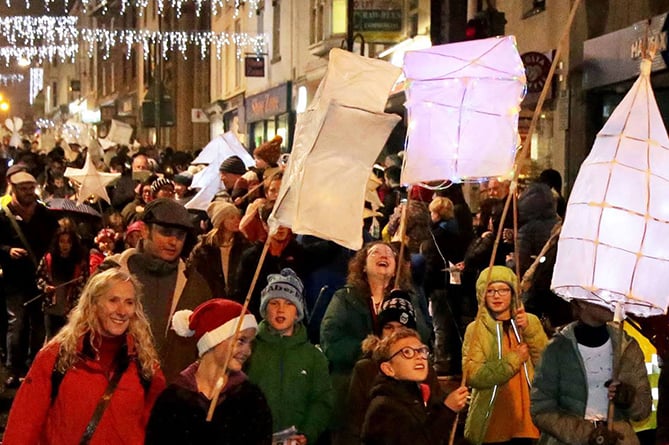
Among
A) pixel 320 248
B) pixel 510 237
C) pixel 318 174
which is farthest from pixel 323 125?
pixel 510 237

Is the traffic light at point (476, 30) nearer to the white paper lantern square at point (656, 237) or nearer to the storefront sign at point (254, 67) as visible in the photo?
the white paper lantern square at point (656, 237)

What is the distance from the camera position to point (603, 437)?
6227 millimetres

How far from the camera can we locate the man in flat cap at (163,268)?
7.41 metres

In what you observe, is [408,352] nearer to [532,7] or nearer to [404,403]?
[404,403]

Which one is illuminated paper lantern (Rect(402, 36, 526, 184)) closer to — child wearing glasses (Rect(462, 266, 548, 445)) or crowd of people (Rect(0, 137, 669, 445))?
crowd of people (Rect(0, 137, 669, 445))

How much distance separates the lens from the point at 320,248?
962cm

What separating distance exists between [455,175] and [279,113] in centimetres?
2890

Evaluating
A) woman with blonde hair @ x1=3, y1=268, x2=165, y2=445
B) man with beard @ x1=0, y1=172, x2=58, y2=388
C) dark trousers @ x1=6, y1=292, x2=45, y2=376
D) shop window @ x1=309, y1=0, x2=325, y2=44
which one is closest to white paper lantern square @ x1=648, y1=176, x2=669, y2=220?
woman with blonde hair @ x1=3, y1=268, x2=165, y2=445

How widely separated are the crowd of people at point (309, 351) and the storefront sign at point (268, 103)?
23.7 meters

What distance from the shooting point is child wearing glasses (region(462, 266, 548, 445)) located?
7.73 m

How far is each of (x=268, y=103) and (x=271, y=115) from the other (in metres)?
0.51

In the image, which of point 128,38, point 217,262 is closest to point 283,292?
point 217,262

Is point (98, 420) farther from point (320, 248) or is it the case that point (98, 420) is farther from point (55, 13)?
point (55, 13)

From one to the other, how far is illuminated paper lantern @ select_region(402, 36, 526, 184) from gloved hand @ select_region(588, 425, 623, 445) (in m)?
2.09
